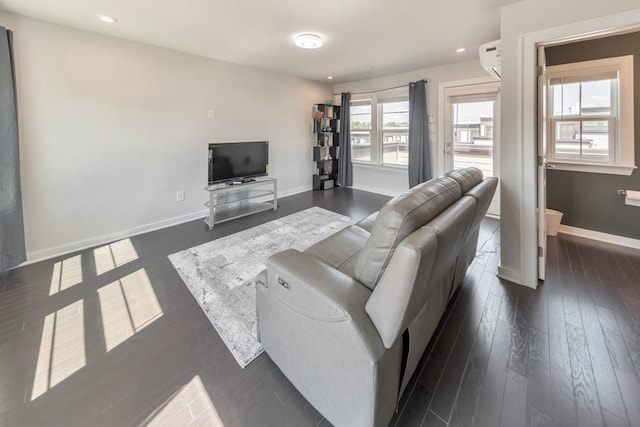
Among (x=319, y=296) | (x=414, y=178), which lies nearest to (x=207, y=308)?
(x=319, y=296)

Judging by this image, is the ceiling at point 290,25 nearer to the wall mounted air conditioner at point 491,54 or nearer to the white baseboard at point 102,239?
the wall mounted air conditioner at point 491,54

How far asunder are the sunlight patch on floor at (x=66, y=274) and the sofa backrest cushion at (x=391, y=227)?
2638 millimetres

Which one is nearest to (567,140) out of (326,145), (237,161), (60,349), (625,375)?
(625,375)

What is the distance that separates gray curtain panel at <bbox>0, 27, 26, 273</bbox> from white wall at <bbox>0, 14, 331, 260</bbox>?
0.68 ft

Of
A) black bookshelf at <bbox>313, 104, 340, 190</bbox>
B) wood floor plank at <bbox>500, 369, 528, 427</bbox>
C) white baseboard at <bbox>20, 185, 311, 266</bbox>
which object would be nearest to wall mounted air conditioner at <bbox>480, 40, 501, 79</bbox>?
wood floor plank at <bbox>500, 369, 528, 427</bbox>

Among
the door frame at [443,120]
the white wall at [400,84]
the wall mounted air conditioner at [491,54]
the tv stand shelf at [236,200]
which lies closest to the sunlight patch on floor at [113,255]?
the tv stand shelf at [236,200]

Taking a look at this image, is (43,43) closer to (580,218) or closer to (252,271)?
(252,271)

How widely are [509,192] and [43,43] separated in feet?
15.3

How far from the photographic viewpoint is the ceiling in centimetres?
245

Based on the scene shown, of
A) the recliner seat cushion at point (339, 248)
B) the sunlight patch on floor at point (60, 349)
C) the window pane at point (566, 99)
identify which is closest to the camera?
the sunlight patch on floor at point (60, 349)

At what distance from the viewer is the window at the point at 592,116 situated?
2.90 meters

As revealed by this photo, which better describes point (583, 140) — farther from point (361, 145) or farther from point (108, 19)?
point (108, 19)

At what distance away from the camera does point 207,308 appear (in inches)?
80.7

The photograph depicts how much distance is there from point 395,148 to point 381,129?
20.8 inches
